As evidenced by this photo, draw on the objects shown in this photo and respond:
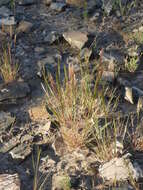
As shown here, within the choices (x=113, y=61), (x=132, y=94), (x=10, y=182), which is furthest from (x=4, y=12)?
(x=10, y=182)

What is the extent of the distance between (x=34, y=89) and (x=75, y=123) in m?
0.99

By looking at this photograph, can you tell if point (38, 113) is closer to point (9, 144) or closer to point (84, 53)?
point (9, 144)

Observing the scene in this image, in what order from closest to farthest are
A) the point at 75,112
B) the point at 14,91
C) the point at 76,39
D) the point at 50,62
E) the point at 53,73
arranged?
1. the point at 75,112
2. the point at 14,91
3. the point at 53,73
4. the point at 50,62
5. the point at 76,39

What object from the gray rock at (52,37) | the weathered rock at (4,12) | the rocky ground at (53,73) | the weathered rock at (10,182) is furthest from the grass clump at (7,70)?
the weathered rock at (10,182)

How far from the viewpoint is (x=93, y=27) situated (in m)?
5.10

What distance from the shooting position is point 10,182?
3121 mm

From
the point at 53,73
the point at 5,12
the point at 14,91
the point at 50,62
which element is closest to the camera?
the point at 14,91

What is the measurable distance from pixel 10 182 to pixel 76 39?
211 cm

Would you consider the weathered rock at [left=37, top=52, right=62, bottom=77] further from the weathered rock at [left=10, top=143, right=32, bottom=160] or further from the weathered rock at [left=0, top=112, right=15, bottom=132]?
the weathered rock at [left=10, top=143, right=32, bottom=160]

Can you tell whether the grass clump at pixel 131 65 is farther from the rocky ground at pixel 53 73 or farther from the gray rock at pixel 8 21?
the gray rock at pixel 8 21

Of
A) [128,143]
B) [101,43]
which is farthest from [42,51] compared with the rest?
[128,143]

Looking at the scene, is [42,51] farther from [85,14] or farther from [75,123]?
[75,123]

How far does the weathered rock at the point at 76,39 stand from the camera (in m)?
4.66

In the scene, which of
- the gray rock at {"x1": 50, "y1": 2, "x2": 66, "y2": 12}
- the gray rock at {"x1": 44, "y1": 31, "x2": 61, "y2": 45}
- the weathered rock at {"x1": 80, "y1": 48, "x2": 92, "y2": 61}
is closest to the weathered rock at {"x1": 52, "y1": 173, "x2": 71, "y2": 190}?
the weathered rock at {"x1": 80, "y1": 48, "x2": 92, "y2": 61}
